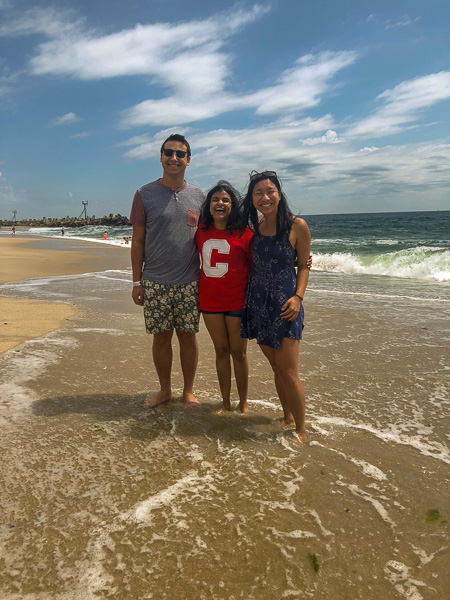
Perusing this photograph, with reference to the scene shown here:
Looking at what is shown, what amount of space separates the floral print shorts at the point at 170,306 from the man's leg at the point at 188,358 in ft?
0.29

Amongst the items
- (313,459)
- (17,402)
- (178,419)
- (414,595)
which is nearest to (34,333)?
(17,402)

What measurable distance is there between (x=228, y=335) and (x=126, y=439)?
1.08m

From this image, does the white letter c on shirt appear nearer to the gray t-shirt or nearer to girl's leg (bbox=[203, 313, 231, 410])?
the gray t-shirt

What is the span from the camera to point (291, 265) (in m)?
2.97

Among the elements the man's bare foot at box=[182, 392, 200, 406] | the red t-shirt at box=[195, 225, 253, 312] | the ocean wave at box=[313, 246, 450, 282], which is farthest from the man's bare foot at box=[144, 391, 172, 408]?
the ocean wave at box=[313, 246, 450, 282]

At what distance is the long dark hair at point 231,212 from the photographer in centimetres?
323

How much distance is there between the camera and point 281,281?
2951mm

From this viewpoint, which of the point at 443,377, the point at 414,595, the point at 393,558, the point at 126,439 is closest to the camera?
the point at 414,595

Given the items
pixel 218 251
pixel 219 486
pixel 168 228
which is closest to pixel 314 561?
pixel 219 486

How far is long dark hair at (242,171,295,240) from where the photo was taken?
2945 millimetres

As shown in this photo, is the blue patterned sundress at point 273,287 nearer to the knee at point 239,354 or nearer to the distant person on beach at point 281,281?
the distant person on beach at point 281,281

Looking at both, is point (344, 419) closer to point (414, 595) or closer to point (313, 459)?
point (313, 459)

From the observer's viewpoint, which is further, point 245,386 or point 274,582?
point 245,386

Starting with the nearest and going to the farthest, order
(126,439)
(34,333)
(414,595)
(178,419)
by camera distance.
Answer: (414,595), (126,439), (178,419), (34,333)
